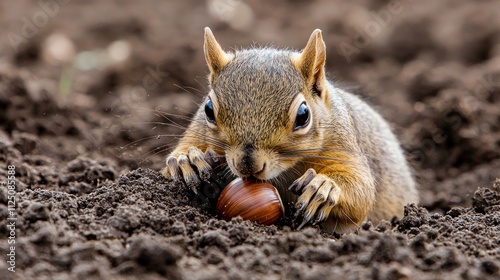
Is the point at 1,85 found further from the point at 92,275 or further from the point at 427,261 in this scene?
the point at 427,261

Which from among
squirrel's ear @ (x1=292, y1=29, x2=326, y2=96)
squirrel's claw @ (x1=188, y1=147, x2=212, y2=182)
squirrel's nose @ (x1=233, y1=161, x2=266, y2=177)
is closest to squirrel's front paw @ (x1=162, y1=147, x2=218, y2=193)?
squirrel's claw @ (x1=188, y1=147, x2=212, y2=182)

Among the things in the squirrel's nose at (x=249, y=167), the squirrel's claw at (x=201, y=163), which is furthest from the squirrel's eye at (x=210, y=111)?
the squirrel's nose at (x=249, y=167)

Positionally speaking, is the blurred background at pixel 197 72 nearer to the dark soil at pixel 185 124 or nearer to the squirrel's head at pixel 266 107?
the dark soil at pixel 185 124

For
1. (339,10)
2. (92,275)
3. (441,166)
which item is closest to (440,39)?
(339,10)

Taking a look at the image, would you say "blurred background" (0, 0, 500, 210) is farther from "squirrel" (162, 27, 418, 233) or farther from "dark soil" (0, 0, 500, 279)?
"squirrel" (162, 27, 418, 233)

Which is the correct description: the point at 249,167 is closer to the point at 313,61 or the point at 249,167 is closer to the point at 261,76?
the point at 261,76

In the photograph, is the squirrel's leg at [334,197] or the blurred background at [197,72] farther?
the blurred background at [197,72]

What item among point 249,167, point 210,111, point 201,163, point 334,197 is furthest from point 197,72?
point 249,167

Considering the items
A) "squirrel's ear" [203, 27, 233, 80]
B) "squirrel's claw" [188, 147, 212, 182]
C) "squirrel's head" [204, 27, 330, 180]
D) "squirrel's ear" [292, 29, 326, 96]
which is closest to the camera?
"squirrel's head" [204, 27, 330, 180]
